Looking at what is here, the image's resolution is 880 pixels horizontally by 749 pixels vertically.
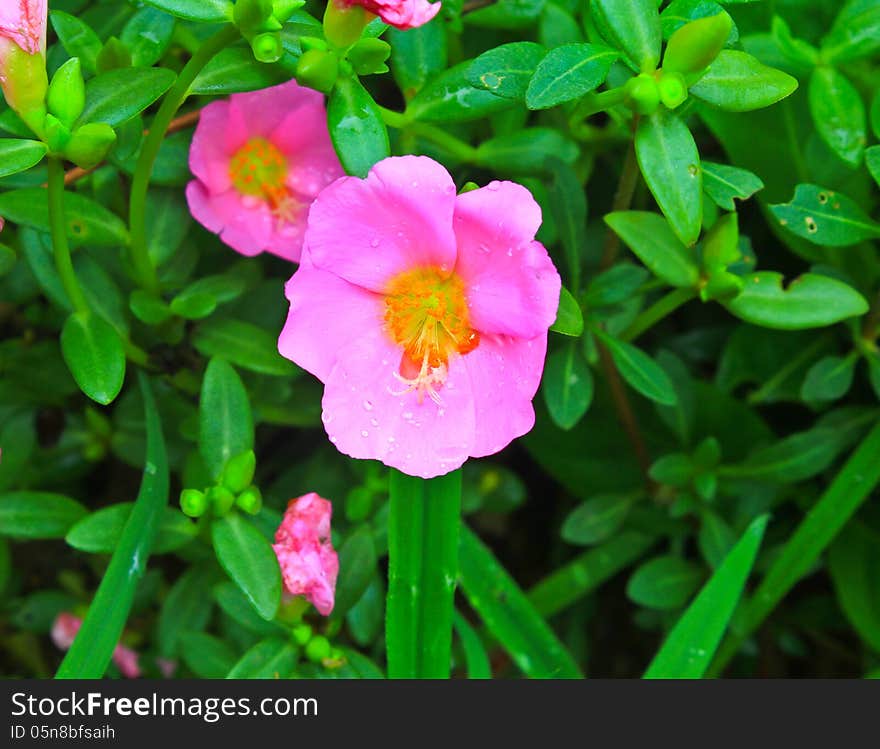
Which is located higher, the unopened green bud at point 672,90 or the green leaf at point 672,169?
the unopened green bud at point 672,90

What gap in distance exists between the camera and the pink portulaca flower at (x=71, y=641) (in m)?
1.64

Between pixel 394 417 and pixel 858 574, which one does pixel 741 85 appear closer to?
pixel 394 417

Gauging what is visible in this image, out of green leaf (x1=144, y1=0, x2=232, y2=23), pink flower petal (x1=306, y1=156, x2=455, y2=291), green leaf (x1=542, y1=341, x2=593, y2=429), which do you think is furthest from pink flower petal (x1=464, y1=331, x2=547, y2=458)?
green leaf (x1=144, y1=0, x2=232, y2=23)

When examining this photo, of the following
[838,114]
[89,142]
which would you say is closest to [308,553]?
[89,142]

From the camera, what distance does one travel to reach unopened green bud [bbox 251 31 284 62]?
3.40ft

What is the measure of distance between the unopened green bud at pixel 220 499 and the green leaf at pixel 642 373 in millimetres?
515

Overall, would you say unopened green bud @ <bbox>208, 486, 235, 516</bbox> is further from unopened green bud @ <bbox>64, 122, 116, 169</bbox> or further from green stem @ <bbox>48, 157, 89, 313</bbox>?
unopened green bud @ <bbox>64, 122, 116, 169</bbox>

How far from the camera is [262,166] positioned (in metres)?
1.43

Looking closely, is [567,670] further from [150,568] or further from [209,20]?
[209,20]

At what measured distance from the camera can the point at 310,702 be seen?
1.29m

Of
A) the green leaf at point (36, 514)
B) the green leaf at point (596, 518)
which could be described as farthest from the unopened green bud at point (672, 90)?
the green leaf at point (36, 514)

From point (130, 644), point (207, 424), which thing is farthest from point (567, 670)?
A: point (130, 644)

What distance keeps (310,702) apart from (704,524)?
0.66m

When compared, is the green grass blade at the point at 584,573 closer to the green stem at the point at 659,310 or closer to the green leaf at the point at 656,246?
the green stem at the point at 659,310
